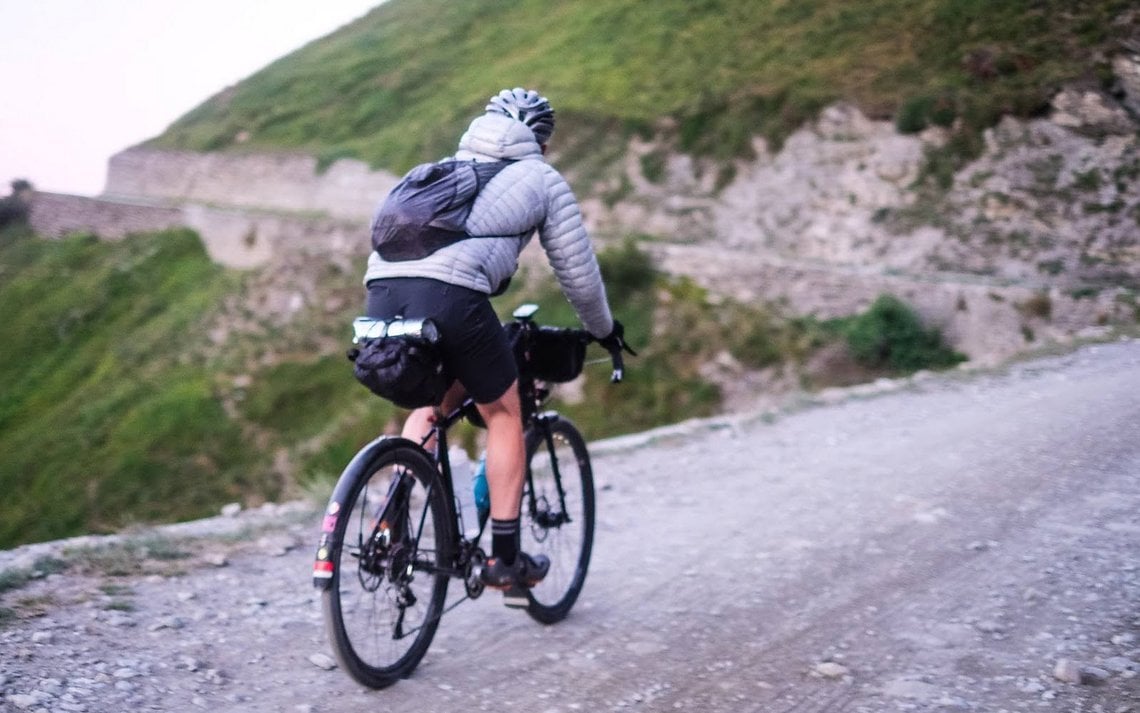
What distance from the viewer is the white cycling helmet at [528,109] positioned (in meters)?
4.06

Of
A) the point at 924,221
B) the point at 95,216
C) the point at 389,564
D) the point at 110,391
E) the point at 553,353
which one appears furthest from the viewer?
the point at 95,216

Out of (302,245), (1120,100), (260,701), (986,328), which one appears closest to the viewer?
(260,701)

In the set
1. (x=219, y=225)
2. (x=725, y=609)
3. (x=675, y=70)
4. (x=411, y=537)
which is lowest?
(x=725, y=609)

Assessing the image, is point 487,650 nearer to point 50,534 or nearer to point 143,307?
point 50,534

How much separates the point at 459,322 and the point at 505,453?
Answer: 605 millimetres

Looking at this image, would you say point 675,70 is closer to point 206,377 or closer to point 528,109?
point 206,377

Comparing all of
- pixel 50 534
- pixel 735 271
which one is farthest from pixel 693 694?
pixel 50 534

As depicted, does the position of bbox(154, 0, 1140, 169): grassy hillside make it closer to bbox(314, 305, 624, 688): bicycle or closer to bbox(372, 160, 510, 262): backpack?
bbox(314, 305, 624, 688): bicycle

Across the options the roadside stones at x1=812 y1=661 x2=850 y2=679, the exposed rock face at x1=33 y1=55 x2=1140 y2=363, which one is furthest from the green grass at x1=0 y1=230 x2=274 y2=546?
the roadside stones at x1=812 y1=661 x2=850 y2=679

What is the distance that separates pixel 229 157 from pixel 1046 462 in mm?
46670

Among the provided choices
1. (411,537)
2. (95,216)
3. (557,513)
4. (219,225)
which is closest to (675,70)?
(219,225)

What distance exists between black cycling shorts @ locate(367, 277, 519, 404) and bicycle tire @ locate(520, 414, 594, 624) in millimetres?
650

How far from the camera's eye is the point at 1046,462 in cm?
705

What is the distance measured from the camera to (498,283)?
12.8 feet
